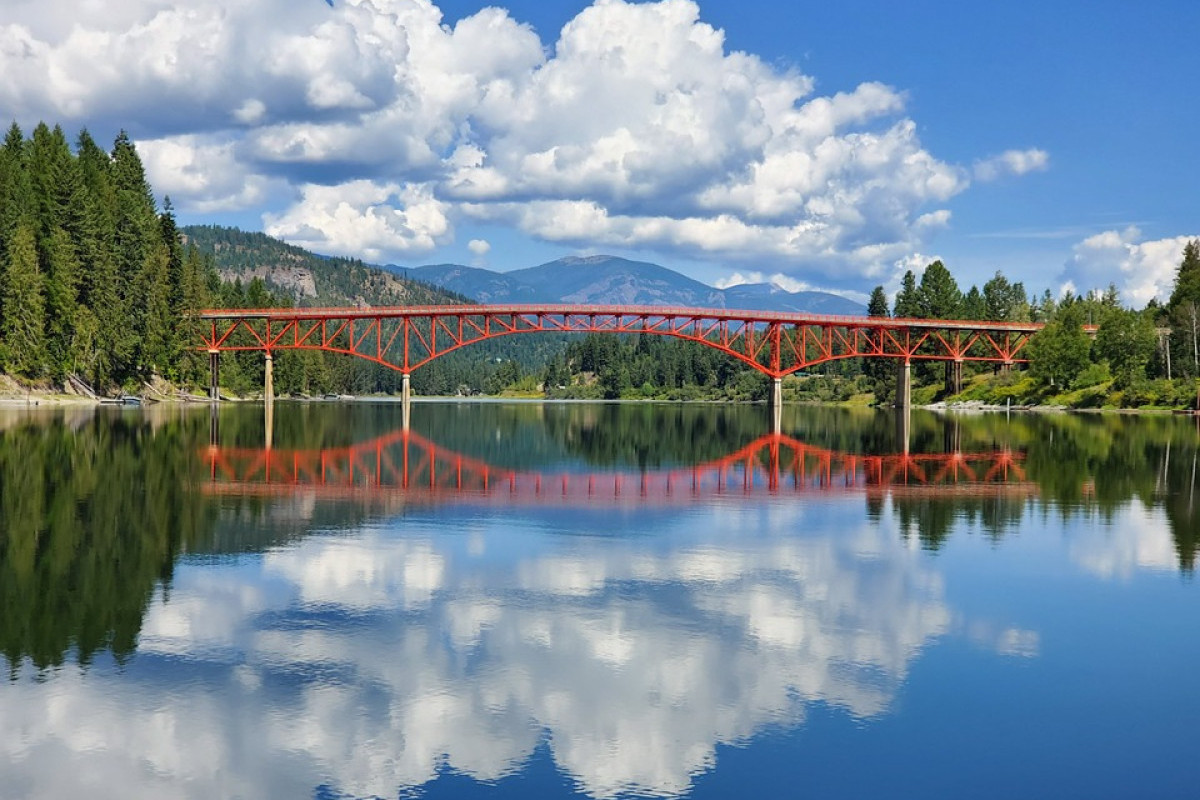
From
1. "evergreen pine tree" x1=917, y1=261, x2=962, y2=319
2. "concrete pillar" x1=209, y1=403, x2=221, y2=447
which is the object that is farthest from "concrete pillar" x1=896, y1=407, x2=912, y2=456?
"evergreen pine tree" x1=917, y1=261, x2=962, y2=319

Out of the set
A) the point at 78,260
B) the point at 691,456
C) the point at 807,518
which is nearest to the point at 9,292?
the point at 78,260

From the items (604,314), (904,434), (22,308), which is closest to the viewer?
(904,434)

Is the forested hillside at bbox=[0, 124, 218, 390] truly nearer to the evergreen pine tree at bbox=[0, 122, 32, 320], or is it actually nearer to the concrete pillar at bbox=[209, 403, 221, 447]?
the evergreen pine tree at bbox=[0, 122, 32, 320]

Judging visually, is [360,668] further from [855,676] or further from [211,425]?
[211,425]

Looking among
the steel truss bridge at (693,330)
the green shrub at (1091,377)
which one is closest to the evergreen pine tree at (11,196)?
the steel truss bridge at (693,330)

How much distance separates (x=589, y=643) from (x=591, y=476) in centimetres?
2868

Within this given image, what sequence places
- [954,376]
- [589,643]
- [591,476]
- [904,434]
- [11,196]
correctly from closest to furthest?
1. [589,643]
2. [591,476]
3. [904,434]
4. [11,196]
5. [954,376]

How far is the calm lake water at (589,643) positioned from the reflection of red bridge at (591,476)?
128cm

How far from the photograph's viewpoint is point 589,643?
644 inches

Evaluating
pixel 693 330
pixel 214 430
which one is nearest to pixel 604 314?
pixel 693 330

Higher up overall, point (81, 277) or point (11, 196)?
point (11, 196)

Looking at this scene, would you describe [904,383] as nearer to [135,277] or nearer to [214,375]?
[214,375]

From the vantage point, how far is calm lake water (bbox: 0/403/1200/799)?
11711 millimetres

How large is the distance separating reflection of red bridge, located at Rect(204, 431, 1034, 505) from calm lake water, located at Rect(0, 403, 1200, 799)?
1277 millimetres
